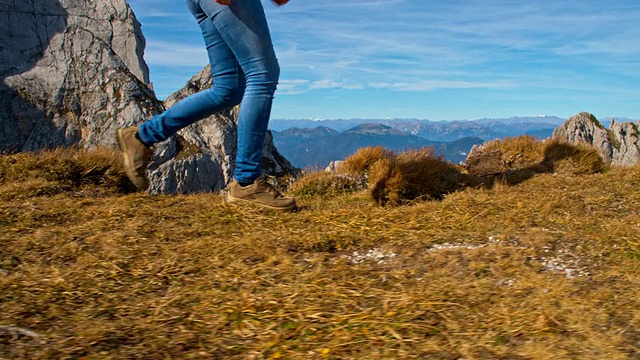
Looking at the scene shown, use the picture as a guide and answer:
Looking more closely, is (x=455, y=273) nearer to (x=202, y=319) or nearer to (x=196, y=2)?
(x=202, y=319)

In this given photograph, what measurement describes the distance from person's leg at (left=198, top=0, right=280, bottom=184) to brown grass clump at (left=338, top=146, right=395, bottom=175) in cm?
358

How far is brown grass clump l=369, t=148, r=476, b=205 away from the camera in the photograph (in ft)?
18.4

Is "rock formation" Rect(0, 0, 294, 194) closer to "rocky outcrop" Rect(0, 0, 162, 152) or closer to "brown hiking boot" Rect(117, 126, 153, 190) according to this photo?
"rocky outcrop" Rect(0, 0, 162, 152)

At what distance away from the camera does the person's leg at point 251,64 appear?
3744 millimetres

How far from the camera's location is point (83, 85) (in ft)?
203

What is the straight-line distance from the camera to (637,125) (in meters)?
70.6

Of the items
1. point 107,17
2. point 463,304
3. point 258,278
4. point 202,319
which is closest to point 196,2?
point 258,278

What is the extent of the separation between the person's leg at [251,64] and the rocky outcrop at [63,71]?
2220 inches

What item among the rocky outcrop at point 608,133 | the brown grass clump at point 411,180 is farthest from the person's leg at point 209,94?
the rocky outcrop at point 608,133

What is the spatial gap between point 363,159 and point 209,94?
419 centimetres

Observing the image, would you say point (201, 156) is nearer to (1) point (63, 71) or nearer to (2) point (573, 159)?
(1) point (63, 71)

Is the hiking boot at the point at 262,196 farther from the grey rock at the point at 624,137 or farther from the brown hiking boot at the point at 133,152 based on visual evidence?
the grey rock at the point at 624,137

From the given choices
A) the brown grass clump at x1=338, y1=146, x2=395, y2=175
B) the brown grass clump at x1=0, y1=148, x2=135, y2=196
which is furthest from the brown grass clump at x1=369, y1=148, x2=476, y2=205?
the brown grass clump at x1=0, y1=148, x2=135, y2=196

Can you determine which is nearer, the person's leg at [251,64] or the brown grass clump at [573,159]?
the person's leg at [251,64]
